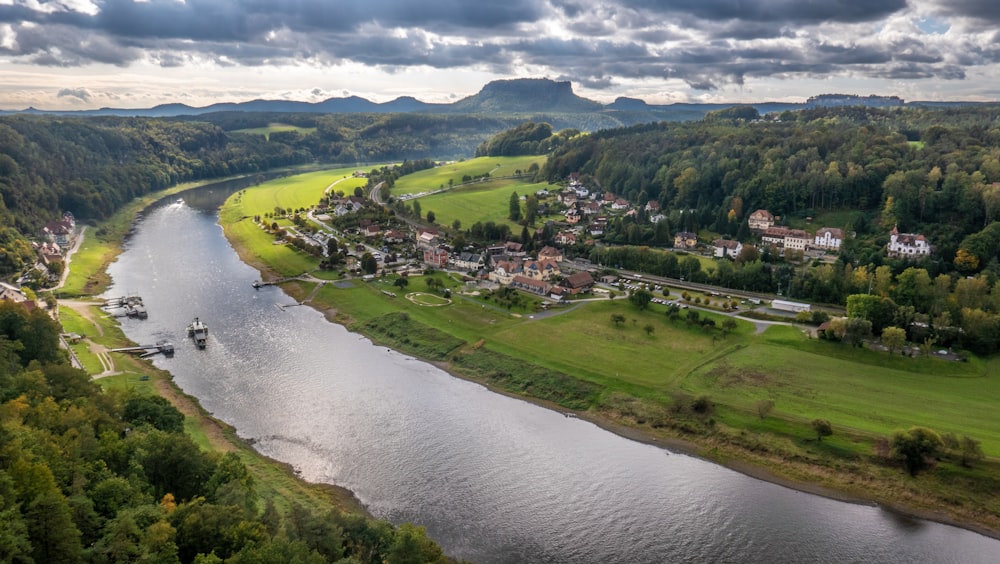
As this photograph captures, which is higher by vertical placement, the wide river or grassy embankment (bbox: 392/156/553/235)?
grassy embankment (bbox: 392/156/553/235)

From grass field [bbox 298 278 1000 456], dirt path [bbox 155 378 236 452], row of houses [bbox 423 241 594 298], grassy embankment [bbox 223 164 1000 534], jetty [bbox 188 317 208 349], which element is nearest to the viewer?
grassy embankment [bbox 223 164 1000 534]

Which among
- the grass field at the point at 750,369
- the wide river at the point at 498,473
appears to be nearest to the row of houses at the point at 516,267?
the grass field at the point at 750,369

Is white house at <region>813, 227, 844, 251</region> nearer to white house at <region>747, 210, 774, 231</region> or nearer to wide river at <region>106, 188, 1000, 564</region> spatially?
white house at <region>747, 210, 774, 231</region>

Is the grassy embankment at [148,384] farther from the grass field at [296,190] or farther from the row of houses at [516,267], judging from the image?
the grass field at [296,190]

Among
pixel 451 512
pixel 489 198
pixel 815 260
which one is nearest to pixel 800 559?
pixel 451 512

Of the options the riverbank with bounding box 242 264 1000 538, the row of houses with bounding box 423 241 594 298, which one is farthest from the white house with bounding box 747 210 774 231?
the riverbank with bounding box 242 264 1000 538
